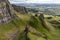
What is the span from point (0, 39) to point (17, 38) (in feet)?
5.16

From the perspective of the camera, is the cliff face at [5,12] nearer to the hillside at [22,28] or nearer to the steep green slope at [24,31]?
the hillside at [22,28]

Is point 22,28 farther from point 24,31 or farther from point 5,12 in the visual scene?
point 5,12

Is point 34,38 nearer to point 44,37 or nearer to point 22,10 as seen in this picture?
point 44,37

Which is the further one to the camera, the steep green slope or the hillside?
the hillside

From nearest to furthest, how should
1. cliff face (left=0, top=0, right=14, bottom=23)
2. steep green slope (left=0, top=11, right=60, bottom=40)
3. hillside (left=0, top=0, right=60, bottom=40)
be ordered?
steep green slope (left=0, top=11, right=60, bottom=40), hillside (left=0, top=0, right=60, bottom=40), cliff face (left=0, top=0, right=14, bottom=23)

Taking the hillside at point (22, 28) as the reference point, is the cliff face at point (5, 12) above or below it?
above

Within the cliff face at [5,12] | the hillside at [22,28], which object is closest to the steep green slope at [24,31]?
the hillside at [22,28]

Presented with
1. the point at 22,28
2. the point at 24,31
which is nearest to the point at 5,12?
the point at 22,28

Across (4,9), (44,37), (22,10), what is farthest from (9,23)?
(22,10)

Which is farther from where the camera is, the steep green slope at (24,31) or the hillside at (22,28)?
the hillside at (22,28)

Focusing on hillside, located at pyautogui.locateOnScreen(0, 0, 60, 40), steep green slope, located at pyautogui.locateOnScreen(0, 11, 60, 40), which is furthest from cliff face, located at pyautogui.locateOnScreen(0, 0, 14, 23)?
steep green slope, located at pyautogui.locateOnScreen(0, 11, 60, 40)

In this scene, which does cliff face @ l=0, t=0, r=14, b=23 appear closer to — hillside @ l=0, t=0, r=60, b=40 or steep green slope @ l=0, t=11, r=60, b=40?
hillside @ l=0, t=0, r=60, b=40

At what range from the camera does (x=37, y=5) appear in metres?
43.5

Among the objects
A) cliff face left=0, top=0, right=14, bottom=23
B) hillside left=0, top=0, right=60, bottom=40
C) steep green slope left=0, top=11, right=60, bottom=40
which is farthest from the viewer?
cliff face left=0, top=0, right=14, bottom=23
